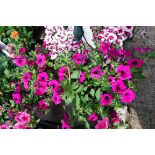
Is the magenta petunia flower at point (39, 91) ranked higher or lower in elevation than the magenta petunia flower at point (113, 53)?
lower

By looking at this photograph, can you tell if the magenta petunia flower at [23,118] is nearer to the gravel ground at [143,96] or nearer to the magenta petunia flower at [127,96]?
the gravel ground at [143,96]

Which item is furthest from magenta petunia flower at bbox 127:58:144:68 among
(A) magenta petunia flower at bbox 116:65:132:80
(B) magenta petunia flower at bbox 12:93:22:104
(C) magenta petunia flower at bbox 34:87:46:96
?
(B) magenta petunia flower at bbox 12:93:22:104

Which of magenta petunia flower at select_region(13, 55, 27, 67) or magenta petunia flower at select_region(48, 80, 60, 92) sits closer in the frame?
magenta petunia flower at select_region(48, 80, 60, 92)

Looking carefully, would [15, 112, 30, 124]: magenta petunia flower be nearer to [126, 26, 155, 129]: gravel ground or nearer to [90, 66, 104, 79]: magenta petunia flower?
[90, 66, 104, 79]: magenta petunia flower

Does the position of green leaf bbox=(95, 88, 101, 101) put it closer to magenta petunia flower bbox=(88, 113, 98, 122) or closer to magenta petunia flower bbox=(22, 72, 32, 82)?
magenta petunia flower bbox=(88, 113, 98, 122)

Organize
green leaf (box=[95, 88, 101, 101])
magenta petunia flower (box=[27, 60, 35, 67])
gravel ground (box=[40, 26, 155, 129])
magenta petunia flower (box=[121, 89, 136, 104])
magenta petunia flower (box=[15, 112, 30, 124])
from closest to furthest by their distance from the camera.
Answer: magenta petunia flower (box=[121, 89, 136, 104]) < green leaf (box=[95, 88, 101, 101]) < magenta petunia flower (box=[15, 112, 30, 124]) < magenta petunia flower (box=[27, 60, 35, 67]) < gravel ground (box=[40, 26, 155, 129])

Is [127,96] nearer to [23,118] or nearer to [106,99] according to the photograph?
[106,99]

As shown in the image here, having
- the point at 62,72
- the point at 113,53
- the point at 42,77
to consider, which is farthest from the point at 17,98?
the point at 113,53

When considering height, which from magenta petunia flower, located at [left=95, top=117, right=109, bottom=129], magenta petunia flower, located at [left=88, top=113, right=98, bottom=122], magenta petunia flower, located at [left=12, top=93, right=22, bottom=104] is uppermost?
magenta petunia flower, located at [left=12, top=93, right=22, bottom=104]

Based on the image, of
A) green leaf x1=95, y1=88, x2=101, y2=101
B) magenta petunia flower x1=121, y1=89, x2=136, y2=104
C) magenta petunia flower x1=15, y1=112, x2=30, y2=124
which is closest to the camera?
magenta petunia flower x1=121, y1=89, x2=136, y2=104

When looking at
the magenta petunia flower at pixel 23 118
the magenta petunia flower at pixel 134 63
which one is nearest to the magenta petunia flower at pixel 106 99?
the magenta petunia flower at pixel 134 63

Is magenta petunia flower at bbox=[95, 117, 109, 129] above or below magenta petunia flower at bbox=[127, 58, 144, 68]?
below

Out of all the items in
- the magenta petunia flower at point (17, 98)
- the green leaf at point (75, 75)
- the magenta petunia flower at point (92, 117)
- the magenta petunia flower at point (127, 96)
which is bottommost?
the magenta petunia flower at point (92, 117)

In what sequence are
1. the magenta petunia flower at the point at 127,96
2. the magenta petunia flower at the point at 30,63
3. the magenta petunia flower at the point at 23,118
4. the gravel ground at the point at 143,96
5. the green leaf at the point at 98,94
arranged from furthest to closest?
1. the gravel ground at the point at 143,96
2. the magenta petunia flower at the point at 30,63
3. the magenta petunia flower at the point at 23,118
4. the green leaf at the point at 98,94
5. the magenta petunia flower at the point at 127,96
